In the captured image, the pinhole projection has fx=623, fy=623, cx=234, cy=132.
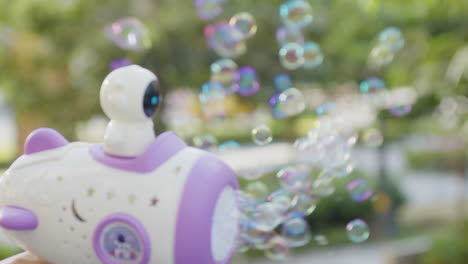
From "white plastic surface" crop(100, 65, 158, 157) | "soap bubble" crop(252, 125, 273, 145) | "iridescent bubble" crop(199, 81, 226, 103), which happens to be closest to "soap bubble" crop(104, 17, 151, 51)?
"iridescent bubble" crop(199, 81, 226, 103)

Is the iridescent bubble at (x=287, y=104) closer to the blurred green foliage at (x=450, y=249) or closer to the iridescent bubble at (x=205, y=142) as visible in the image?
the iridescent bubble at (x=205, y=142)

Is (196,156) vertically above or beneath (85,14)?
beneath

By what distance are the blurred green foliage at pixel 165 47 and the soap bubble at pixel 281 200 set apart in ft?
8.05

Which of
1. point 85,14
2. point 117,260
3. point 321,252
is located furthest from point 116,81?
point 321,252

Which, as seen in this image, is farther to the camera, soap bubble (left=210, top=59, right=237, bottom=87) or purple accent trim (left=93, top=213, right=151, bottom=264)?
soap bubble (left=210, top=59, right=237, bottom=87)

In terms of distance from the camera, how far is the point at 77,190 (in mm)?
1913

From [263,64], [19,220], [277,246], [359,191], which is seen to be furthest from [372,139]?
[263,64]

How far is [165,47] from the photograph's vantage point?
5.01 m

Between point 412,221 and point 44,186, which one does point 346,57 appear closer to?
point 412,221

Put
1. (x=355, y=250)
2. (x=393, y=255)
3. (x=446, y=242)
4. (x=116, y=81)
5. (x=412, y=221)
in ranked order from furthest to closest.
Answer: (x=412, y=221), (x=355, y=250), (x=393, y=255), (x=446, y=242), (x=116, y=81)

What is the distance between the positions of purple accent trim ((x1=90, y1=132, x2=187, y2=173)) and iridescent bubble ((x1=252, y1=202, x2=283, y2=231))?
49 centimetres

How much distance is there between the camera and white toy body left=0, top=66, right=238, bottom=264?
5.99ft

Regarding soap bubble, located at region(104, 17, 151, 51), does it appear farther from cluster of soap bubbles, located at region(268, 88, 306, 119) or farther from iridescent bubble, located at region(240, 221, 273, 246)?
iridescent bubble, located at region(240, 221, 273, 246)

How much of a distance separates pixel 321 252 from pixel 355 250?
386 mm
